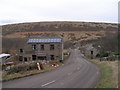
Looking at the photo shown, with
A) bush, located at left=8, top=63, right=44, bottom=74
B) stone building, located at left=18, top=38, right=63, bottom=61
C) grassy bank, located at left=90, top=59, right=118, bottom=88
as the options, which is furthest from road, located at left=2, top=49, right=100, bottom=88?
stone building, located at left=18, top=38, right=63, bottom=61

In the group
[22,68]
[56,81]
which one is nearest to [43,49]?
[22,68]

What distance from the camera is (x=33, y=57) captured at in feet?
200

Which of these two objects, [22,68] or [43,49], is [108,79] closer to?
[22,68]

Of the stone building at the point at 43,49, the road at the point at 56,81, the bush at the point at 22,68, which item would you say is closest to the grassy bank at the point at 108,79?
the road at the point at 56,81

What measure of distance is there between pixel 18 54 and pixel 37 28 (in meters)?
136

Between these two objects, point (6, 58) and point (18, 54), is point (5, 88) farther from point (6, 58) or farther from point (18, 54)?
point (18, 54)

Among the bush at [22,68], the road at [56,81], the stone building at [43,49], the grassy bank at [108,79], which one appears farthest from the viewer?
the stone building at [43,49]

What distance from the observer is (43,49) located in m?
59.8

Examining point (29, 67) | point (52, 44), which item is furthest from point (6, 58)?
point (29, 67)

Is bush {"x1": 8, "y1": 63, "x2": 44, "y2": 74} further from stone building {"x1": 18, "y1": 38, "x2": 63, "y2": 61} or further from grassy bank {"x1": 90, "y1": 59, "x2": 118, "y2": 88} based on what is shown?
stone building {"x1": 18, "y1": 38, "x2": 63, "y2": 61}

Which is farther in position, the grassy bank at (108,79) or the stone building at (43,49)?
the stone building at (43,49)

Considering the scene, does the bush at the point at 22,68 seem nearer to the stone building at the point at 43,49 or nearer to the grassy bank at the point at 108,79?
Result: the grassy bank at the point at 108,79

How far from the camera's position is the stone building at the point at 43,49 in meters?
59.1

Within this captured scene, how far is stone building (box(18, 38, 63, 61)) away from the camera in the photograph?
59062 millimetres
